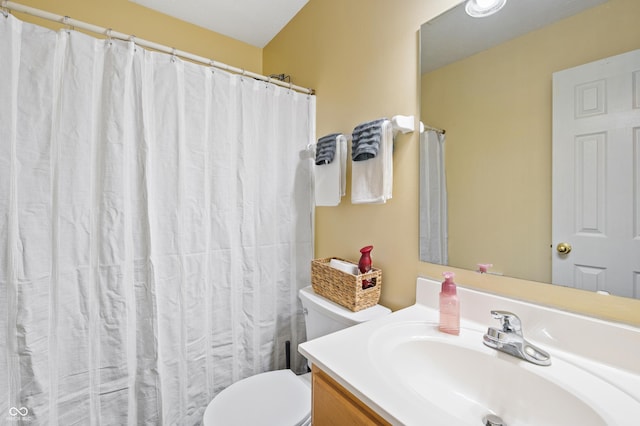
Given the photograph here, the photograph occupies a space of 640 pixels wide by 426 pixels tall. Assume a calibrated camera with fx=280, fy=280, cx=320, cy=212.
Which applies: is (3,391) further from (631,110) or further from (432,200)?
(631,110)

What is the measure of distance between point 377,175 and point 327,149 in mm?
343

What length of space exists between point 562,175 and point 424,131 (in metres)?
0.45

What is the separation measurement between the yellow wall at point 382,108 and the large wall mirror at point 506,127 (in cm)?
5

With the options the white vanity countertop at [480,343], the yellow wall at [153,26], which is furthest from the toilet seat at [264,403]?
the yellow wall at [153,26]

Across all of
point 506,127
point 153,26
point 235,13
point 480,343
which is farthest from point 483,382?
point 153,26

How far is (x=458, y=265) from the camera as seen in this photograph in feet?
3.16

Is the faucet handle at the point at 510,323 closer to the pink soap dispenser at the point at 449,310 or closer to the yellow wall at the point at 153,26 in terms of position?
the pink soap dispenser at the point at 449,310

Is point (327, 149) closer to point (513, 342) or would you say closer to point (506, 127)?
point (506, 127)

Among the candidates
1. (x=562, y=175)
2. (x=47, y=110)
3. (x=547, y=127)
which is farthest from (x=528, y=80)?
(x=47, y=110)

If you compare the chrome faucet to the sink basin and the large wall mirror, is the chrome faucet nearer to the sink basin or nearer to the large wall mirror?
the sink basin

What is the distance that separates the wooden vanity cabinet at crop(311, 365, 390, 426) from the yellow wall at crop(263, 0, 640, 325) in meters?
0.55

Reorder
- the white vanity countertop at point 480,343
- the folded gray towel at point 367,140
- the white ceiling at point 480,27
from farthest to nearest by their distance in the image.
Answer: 1. the folded gray towel at point 367,140
2. the white ceiling at point 480,27
3. the white vanity countertop at point 480,343

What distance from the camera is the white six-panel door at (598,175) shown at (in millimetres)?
640

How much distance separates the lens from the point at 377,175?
3.73 ft
